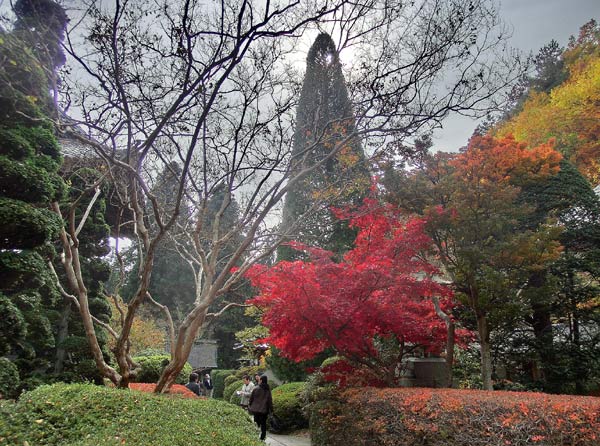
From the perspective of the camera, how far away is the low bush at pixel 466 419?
4199 mm


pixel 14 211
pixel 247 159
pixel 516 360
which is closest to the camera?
pixel 14 211

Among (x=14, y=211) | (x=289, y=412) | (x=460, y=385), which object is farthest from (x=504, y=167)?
(x=14, y=211)

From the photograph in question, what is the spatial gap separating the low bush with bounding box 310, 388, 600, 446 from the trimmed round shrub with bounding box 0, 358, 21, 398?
5.78 m

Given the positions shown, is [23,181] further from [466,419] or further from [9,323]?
[466,419]

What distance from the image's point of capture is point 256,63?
22.0 feet

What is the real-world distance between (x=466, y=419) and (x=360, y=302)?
260 centimetres

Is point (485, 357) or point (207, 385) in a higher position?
point (485, 357)

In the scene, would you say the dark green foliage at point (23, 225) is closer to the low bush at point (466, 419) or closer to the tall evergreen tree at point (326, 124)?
the tall evergreen tree at point (326, 124)

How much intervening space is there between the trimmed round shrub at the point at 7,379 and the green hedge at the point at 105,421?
215 centimetres

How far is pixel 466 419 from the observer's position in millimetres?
4797

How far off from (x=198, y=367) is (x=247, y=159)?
1950 centimetres

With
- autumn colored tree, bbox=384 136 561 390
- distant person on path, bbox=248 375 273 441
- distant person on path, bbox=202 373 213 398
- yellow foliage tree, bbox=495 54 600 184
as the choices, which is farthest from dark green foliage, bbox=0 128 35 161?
yellow foliage tree, bbox=495 54 600 184

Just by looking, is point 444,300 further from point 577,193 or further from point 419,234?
point 577,193

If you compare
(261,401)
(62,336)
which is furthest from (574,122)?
(62,336)
